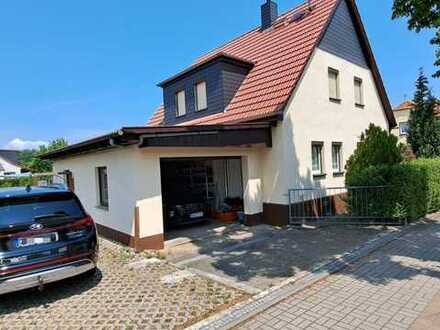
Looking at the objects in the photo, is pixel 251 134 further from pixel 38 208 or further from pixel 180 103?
pixel 180 103

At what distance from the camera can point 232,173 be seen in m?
12.7

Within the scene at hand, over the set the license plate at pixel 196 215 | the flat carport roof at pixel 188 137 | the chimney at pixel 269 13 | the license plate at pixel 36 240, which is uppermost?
the chimney at pixel 269 13

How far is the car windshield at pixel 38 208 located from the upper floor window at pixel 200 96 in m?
9.00

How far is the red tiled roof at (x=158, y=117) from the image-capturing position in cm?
Result: 1806

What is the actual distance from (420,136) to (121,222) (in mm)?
21041

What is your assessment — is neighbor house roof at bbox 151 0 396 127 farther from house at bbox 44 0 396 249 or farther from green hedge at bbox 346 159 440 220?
green hedge at bbox 346 159 440 220

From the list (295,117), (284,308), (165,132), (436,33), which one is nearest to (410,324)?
(284,308)

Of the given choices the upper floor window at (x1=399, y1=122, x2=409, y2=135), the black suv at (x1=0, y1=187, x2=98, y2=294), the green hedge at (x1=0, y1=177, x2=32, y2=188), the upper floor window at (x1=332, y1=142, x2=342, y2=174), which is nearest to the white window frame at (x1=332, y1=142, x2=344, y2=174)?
the upper floor window at (x1=332, y1=142, x2=342, y2=174)

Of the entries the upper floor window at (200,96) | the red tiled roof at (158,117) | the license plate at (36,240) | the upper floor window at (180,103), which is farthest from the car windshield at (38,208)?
the red tiled roof at (158,117)

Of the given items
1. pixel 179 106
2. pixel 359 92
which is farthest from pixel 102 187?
pixel 359 92

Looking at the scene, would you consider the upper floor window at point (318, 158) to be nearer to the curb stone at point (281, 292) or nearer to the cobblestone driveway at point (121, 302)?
the curb stone at point (281, 292)

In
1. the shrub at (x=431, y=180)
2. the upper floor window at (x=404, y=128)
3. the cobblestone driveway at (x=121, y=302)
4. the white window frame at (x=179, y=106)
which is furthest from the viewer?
the upper floor window at (x=404, y=128)

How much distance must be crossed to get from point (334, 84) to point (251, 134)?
580cm

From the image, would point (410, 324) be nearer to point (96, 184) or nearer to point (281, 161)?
point (281, 161)
